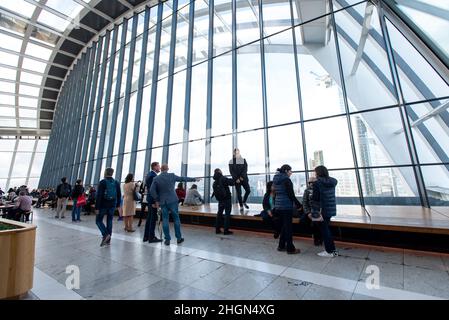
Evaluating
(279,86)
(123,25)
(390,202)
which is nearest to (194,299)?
(390,202)

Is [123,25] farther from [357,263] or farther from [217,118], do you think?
[357,263]

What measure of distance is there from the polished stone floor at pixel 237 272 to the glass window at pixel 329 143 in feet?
10.9

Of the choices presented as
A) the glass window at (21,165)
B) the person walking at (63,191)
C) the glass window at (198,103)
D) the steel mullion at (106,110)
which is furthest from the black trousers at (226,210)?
the glass window at (21,165)

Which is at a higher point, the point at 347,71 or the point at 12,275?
the point at 347,71

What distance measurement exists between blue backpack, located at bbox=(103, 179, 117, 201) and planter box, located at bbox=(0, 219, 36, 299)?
1.91 meters

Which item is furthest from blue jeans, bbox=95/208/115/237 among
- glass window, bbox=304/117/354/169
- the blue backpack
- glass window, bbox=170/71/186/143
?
glass window, bbox=304/117/354/169

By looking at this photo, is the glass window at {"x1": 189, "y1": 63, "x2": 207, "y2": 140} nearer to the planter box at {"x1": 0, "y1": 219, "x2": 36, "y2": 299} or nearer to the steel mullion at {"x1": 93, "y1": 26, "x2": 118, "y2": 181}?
the planter box at {"x1": 0, "y1": 219, "x2": 36, "y2": 299}

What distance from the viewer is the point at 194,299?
7.06 ft

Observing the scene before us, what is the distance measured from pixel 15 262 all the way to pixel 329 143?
23.9ft

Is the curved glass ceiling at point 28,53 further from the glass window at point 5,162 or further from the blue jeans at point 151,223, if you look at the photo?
the blue jeans at point 151,223

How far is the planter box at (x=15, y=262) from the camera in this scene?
88.5 inches

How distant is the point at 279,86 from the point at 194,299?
7460mm

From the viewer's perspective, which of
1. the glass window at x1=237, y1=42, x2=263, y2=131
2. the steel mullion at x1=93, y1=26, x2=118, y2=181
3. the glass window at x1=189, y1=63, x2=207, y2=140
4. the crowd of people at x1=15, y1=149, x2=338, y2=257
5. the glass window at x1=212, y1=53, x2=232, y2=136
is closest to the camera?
the crowd of people at x1=15, y1=149, x2=338, y2=257

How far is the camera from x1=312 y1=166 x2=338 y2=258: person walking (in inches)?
130
